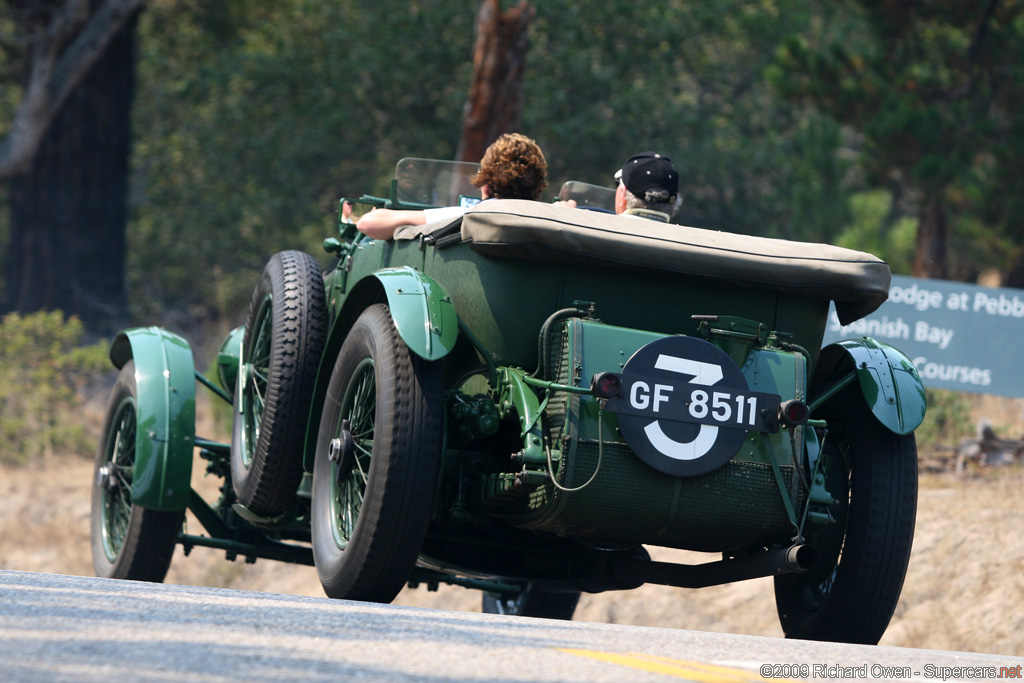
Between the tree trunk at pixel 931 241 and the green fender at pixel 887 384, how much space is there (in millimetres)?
11049

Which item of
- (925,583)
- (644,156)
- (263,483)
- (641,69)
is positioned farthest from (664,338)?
(641,69)

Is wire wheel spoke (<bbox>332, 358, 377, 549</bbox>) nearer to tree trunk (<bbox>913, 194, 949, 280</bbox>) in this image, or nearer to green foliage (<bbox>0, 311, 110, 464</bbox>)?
green foliage (<bbox>0, 311, 110, 464</bbox>)

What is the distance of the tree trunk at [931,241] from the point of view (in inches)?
607

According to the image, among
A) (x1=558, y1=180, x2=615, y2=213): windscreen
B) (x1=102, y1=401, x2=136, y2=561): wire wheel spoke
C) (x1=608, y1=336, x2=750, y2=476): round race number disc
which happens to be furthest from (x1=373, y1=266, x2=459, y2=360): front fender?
(x1=102, y1=401, x2=136, y2=561): wire wheel spoke

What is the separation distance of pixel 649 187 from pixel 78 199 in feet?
45.2

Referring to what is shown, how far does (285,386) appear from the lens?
517 cm

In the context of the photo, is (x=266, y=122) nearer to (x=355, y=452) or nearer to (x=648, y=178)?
(x=648, y=178)

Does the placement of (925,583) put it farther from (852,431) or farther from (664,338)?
(664,338)

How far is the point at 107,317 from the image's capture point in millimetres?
17469

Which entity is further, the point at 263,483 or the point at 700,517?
the point at 263,483

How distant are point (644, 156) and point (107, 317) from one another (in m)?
13.5

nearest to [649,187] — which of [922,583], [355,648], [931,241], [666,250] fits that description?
[666,250]

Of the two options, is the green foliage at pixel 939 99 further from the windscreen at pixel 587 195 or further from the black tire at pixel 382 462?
the black tire at pixel 382 462

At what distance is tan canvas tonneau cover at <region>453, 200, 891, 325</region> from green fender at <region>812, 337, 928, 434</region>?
0.24m
